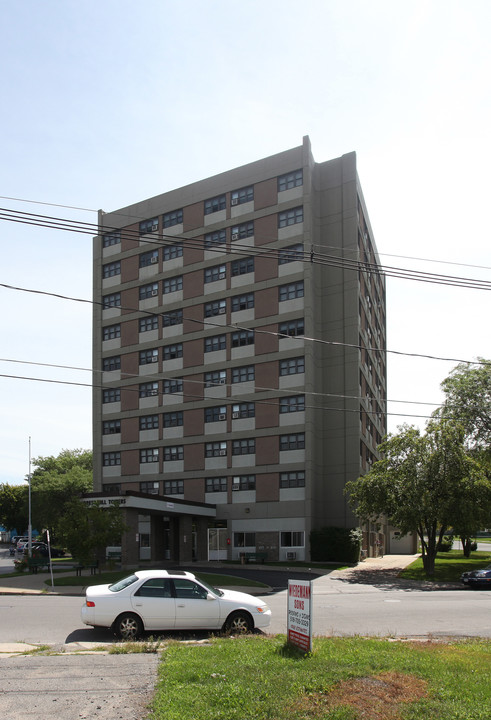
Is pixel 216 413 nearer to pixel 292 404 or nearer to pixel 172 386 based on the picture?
pixel 172 386

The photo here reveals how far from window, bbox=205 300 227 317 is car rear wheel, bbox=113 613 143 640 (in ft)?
132

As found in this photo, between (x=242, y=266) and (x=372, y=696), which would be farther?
(x=242, y=266)

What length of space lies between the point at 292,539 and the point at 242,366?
13715 millimetres

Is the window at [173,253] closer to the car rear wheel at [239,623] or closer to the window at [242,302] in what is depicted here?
the window at [242,302]

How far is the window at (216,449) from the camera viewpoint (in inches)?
Answer: 2041

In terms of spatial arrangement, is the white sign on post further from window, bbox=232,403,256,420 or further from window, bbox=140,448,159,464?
window, bbox=140,448,159,464

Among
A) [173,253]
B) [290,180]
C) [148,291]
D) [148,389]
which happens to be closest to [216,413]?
[148,389]

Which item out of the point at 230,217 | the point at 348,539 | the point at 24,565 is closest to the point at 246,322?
the point at 230,217

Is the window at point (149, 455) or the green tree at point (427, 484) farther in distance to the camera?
the window at point (149, 455)

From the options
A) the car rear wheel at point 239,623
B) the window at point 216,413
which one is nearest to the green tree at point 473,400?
the window at point 216,413

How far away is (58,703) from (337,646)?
5.48m

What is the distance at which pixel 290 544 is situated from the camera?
47469mm

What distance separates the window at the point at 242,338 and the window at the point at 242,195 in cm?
1100

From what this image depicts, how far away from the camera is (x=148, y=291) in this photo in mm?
58312
